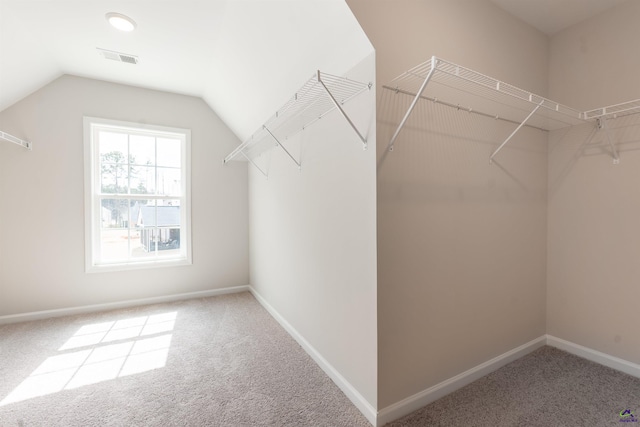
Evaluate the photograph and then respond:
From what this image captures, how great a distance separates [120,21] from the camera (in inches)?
81.8

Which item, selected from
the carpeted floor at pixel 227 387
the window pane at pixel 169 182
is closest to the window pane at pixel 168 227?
the window pane at pixel 169 182

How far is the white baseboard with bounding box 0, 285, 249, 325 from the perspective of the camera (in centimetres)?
278

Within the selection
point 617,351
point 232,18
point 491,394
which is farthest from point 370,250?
point 617,351

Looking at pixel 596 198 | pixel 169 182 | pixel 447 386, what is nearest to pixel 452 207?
pixel 447 386

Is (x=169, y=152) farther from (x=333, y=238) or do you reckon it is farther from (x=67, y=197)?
(x=333, y=238)

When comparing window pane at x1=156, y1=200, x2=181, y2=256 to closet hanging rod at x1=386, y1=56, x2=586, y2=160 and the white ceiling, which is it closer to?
closet hanging rod at x1=386, y1=56, x2=586, y2=160

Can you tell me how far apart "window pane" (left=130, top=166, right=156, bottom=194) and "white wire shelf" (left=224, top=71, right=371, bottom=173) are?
1.43 metres

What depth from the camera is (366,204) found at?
1484 mm

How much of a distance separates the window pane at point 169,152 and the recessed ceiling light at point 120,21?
4.76 feet

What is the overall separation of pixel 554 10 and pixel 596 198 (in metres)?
1.34

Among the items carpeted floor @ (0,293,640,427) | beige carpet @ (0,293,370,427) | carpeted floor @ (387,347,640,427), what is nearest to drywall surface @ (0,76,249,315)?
beige carpet @ (0,293,370,427)

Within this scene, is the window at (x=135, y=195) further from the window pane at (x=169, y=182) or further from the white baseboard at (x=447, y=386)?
the white baseboard at (x=447, y=386)

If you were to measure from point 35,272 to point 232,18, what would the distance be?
10.1 ft

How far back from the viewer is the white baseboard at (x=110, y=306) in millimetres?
2779
